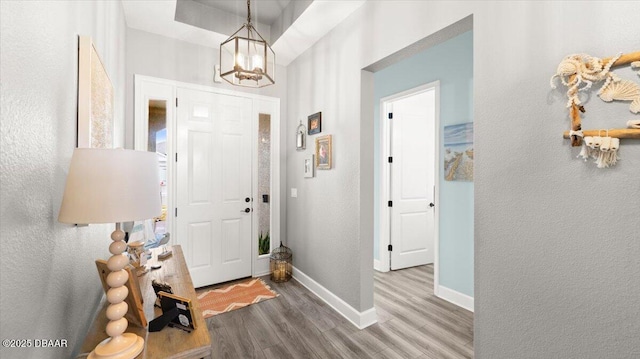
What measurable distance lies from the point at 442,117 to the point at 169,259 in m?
2.87

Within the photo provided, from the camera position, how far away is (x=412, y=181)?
13.0ft

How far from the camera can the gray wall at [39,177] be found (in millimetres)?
650

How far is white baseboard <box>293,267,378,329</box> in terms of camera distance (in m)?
2.46

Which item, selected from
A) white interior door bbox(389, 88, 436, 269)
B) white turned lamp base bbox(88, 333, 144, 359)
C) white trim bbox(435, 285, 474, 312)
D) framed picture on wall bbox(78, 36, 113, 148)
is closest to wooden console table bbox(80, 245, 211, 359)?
white turned lamp base bbox(88, 333, 144, 359)

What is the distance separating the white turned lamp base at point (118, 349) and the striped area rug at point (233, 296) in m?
1.79

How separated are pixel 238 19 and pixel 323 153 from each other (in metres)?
1.85

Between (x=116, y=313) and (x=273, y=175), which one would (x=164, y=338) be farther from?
(x=273, y=175)

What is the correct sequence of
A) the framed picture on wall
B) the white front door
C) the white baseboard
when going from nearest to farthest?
the framed picture on wall < the white baseboard < the white front door

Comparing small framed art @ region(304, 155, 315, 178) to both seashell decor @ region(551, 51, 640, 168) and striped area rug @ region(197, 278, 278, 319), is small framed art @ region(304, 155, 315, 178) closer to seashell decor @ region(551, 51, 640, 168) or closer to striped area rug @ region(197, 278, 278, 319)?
striped area rug @ region(197, 278, 278, 319)

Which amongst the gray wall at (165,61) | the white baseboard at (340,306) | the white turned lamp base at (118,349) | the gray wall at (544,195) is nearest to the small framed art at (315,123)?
the gray wall at (165,61)

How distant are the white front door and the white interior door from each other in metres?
1.91

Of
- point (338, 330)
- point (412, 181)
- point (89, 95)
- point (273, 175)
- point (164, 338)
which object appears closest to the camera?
point (164, 338)

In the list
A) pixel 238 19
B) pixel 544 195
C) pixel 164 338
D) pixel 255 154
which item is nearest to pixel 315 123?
pixel 255 154

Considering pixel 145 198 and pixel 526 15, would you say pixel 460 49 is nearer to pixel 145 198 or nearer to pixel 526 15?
pixel 526 15
